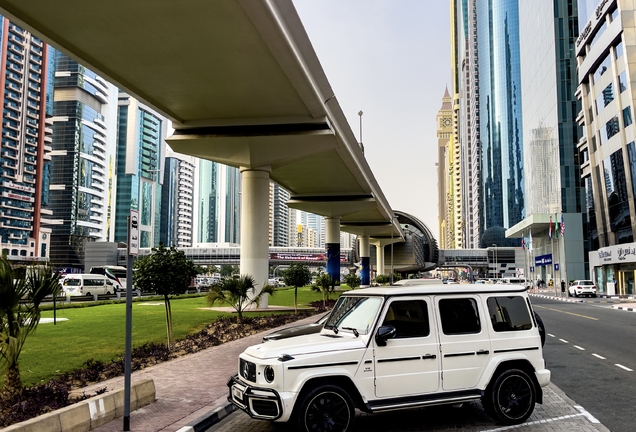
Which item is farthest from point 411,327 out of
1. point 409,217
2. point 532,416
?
point 409,217

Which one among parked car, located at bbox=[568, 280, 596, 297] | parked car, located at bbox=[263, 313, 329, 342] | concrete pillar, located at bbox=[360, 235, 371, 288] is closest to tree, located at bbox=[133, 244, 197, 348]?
parked car, located at bbox=[263, 313, 329, 342]

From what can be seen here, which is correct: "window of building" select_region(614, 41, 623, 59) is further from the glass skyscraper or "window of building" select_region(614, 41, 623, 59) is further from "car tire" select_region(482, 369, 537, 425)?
the glass skyscraper

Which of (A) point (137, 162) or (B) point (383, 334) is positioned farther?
(A) point (137, 162)

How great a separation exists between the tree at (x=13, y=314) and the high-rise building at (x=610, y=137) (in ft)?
179

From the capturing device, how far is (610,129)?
56688 mm

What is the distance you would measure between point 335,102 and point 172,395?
782 inches

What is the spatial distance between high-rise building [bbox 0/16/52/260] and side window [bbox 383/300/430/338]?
110719 millimetres

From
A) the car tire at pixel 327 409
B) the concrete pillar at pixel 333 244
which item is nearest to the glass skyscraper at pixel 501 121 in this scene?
the concrete pillar at pixel 333 244

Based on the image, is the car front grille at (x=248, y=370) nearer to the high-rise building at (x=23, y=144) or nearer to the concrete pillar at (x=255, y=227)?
the concrete pillar at (x=255, y=227)

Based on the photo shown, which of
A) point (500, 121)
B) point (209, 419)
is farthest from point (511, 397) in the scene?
point (500, 121)

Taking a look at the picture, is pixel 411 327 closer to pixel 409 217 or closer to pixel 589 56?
pixel 589 56

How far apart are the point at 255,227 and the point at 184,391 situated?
20.7 m

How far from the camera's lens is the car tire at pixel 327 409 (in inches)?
246

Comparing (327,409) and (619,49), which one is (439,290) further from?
(619,49)
